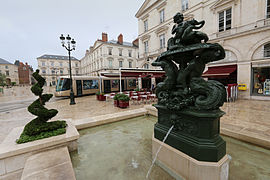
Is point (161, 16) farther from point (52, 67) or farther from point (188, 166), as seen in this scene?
point (52, 67)

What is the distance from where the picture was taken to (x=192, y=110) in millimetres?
2107

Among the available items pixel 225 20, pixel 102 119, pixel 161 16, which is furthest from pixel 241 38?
pixel 102 119

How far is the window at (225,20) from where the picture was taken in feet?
33.4

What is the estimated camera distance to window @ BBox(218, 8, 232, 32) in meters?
10.2

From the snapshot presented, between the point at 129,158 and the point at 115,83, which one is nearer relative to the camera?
the point at 129,158

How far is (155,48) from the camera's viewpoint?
56.1 ft

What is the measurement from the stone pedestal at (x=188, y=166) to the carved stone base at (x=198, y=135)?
8cm

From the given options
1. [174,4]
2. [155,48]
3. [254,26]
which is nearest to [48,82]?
[155,48]

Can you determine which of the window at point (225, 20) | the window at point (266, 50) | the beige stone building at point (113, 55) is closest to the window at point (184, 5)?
the window at point (225, 20)

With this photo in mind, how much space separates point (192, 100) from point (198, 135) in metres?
0.61

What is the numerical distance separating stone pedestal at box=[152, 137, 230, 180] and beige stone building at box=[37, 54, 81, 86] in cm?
5694

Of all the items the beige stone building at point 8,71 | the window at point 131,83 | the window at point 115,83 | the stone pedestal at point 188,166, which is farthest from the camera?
the beige stone building at point 8,71

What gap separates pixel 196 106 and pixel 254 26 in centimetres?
1151

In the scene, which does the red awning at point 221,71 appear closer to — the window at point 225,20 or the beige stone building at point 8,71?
the window at point 225,20
